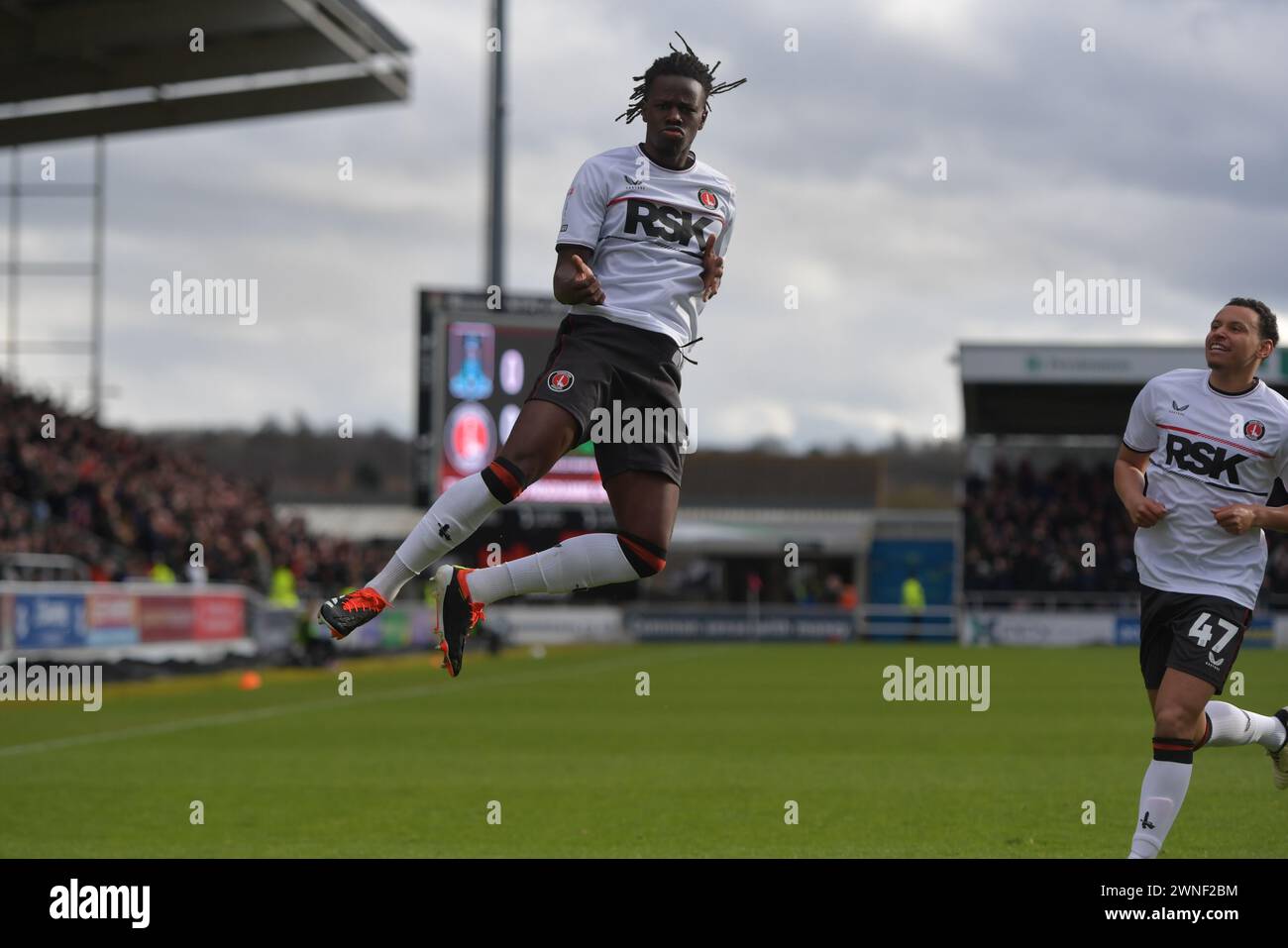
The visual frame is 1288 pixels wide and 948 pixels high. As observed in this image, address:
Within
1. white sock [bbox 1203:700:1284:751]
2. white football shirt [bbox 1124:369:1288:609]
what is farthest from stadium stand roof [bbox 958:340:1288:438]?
white football shirt [bbox 1124:369:1288:609]

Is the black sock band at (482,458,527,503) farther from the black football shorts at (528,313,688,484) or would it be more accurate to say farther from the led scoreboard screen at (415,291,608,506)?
the led scoreboard screen at (415,291,608,506)

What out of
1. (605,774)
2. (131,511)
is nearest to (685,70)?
(605,774)

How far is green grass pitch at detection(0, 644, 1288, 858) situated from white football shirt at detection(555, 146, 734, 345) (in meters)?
3.21

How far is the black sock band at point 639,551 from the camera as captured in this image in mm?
6211

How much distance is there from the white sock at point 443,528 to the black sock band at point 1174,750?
2.99m

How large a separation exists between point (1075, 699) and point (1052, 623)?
72.1 ft

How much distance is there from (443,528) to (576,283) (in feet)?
3.48

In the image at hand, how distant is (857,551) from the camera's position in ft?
192

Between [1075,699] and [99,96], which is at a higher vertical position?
[99,96]

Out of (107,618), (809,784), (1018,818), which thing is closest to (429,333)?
(107,618)

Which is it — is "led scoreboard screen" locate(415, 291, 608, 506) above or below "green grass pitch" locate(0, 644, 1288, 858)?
above

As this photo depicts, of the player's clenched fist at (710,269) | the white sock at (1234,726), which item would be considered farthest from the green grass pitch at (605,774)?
the player's clenched fist at (710,269)

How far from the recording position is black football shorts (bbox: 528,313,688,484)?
6.16 meters

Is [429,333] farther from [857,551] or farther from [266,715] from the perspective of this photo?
[857,551]
